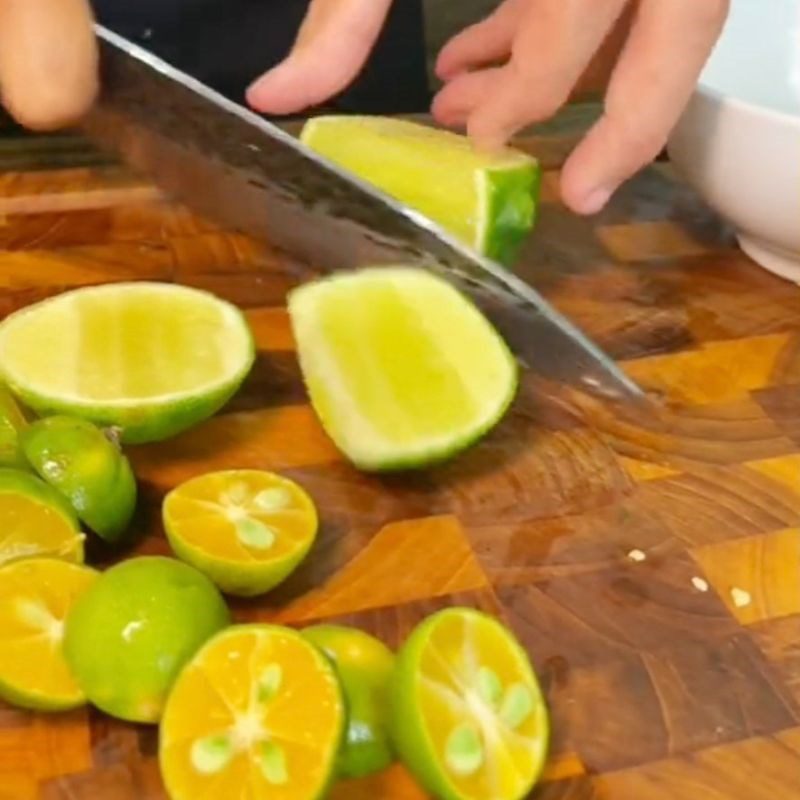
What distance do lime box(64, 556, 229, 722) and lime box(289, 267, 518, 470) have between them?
223 millimetres

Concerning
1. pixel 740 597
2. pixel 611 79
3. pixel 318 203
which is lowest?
pixel 740 597

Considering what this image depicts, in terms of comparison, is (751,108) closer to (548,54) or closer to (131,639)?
(548,54)

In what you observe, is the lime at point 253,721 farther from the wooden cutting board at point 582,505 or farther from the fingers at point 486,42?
the fingers at point 486,42

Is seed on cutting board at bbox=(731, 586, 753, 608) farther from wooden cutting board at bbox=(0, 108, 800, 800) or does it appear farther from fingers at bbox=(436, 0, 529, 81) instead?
fingers at bbox=(436, 0, 529, 81)

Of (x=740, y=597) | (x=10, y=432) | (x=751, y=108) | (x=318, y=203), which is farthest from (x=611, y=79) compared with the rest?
(x=10, y=432)

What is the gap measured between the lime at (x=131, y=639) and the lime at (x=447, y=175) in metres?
0.47

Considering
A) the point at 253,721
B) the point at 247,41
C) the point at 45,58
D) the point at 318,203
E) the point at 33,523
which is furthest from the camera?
the point at 247,41

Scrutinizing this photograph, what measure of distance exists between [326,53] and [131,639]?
0.45 metres

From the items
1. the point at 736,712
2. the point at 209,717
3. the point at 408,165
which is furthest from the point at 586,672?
the point at 408,165

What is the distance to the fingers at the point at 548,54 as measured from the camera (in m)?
0.97

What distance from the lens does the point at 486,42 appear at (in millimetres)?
1197

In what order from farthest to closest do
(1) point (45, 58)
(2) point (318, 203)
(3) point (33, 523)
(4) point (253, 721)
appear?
(2) point (318, 203) → (1) point (45, 58) → (3) point (33, 523) → (4) point (253, 721)

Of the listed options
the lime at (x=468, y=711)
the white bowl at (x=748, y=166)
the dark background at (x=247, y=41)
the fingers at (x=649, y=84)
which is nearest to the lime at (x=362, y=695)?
the lime at (x=468, y=711)

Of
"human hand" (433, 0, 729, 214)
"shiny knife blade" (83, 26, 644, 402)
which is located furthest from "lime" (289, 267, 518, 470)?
"human hand" (433, 0, 729, 214)
